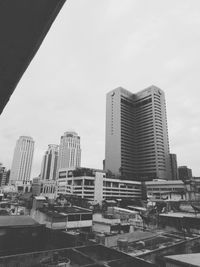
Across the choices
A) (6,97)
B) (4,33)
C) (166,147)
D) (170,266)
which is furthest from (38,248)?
(166,147)

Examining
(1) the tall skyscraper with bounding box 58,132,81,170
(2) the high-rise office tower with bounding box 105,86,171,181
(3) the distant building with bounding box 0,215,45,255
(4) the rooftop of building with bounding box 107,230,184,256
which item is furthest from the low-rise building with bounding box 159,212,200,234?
(1) the tall skyscraper with bounding box 58,132,81,170

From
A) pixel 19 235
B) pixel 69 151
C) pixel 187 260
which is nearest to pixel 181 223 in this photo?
pixel 19 235

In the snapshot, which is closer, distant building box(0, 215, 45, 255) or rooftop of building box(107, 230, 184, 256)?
rooftop of building box(107, 230, 184, 256)

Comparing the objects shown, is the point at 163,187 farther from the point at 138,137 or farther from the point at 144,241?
the point at 144,241

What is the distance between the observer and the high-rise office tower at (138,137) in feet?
469

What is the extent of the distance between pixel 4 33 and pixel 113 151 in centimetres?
14474

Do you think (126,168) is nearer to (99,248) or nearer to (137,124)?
(137,124)

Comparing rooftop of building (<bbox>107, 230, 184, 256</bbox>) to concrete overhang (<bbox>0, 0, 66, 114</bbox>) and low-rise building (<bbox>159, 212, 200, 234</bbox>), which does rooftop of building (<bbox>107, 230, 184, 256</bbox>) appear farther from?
concrete overhang (<bbox>0, 0, 66, 114</bbox>)

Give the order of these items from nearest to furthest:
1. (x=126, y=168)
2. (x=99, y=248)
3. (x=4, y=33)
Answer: (x=4, y=33) → (x=99, y=248) → (x=126, y=168)

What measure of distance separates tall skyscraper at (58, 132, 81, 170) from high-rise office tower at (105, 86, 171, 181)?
48298 mm

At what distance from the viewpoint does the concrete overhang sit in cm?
271

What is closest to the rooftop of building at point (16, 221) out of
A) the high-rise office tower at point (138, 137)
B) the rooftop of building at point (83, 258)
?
the rooftop of building at point (83, 258)

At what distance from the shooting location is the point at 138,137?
520 ft

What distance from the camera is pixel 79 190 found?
9856cm
